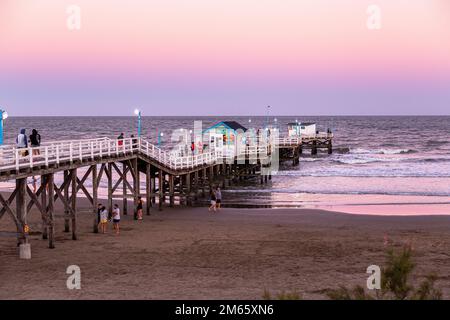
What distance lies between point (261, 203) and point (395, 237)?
12570mm

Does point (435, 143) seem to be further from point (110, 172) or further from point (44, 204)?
point (44, 204)

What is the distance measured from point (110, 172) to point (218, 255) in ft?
30.9

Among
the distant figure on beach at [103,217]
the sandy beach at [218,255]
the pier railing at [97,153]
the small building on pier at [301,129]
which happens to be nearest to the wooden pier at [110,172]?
the pier railing at [97,153]

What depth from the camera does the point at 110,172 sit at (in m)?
29.2

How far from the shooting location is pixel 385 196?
40.7 meters

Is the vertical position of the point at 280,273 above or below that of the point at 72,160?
below

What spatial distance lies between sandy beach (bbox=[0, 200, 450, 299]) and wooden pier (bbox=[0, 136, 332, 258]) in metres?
1.13

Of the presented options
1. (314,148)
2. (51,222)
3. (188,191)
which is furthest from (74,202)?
(314,148)

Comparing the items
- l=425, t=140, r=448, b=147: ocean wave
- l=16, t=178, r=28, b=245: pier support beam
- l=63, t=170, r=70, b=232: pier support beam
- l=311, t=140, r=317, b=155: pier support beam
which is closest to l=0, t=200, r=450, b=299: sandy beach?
l=16, t=178, r=28, b=245: pier support beam

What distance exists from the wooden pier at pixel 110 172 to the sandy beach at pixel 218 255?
1.13 meters

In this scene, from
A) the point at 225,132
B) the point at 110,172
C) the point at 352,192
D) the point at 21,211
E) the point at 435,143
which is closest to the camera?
the point at 21,211

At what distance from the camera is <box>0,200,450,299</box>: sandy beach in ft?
56.6
